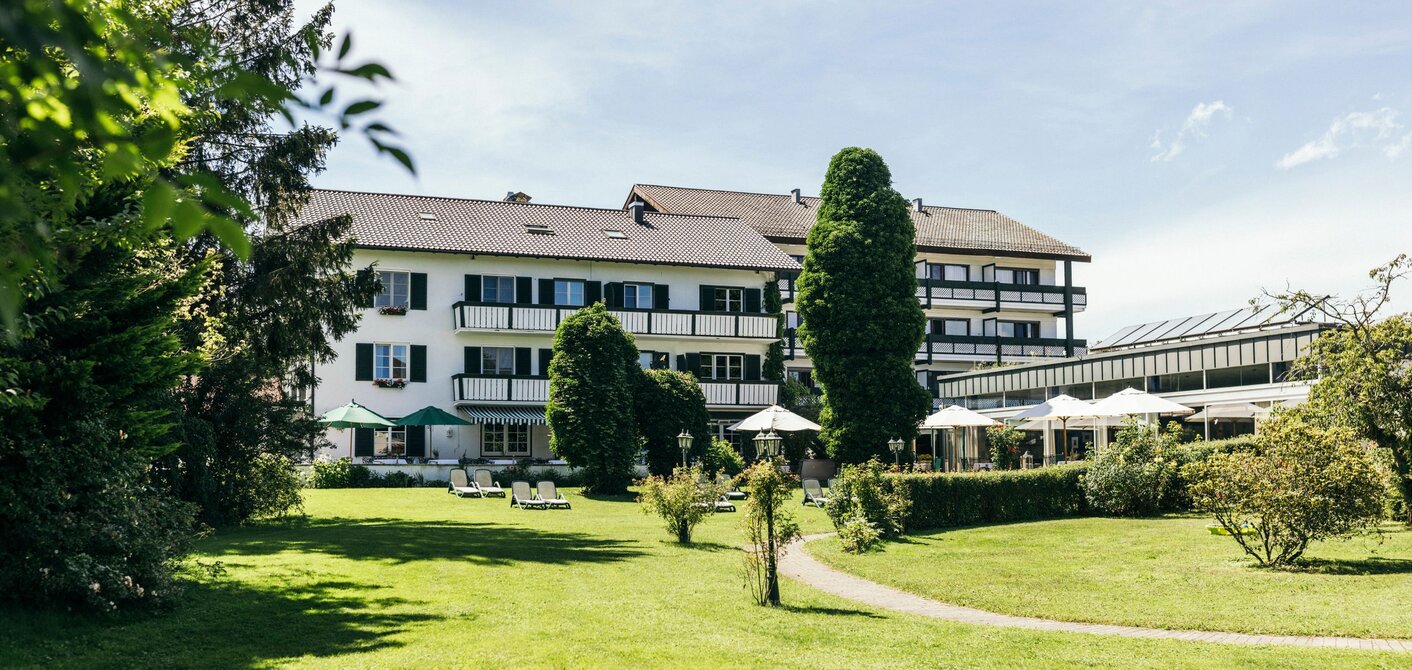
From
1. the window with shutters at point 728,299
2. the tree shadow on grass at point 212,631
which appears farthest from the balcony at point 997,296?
the tree shadow on grass at point 212,631

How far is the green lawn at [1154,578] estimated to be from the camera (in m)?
11.8

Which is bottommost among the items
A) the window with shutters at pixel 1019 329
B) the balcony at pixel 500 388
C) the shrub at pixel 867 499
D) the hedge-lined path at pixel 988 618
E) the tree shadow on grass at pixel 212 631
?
the hedge-lined path at pixel 988 618

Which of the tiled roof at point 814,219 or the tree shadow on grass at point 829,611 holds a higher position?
the tiled roof at point 814,219

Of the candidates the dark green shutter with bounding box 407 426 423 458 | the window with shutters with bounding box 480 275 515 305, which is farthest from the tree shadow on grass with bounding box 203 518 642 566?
the window with shutters with bounding box 480 275 515 305

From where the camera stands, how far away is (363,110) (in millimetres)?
2619

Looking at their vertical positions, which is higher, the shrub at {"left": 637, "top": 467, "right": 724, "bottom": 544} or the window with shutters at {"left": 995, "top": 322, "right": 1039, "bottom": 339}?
the window with shutters at {"left": 995, "top": 322, "right": 1039, "bottom": 339}

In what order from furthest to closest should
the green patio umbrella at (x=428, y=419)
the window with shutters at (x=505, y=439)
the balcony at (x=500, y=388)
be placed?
the window with shutters at (x=505, y=439)
the balcony at (x=500, y=388)
the green patio umbrella at (x=428, y=419)

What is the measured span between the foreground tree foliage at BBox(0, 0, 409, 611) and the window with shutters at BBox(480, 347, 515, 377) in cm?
1445

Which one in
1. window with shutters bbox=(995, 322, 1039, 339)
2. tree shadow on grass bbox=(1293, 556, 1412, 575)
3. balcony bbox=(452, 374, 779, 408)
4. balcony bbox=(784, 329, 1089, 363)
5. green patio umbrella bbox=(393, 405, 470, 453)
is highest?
window with shutters bbox=(995, 322, 1039, 339)

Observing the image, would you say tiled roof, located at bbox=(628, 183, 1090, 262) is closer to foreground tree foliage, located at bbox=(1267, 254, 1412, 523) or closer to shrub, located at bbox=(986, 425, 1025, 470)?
shrub, located at bbox=(986, 425, 1025, 470)

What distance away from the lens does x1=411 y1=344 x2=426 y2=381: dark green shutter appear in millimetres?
39969

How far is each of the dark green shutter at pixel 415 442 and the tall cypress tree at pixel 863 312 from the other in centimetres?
1385

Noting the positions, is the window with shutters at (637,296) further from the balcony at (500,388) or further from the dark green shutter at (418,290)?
the dark green shutter at (418,290)

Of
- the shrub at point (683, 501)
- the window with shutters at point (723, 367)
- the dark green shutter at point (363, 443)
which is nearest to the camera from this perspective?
the shrub at point (683, 501)
